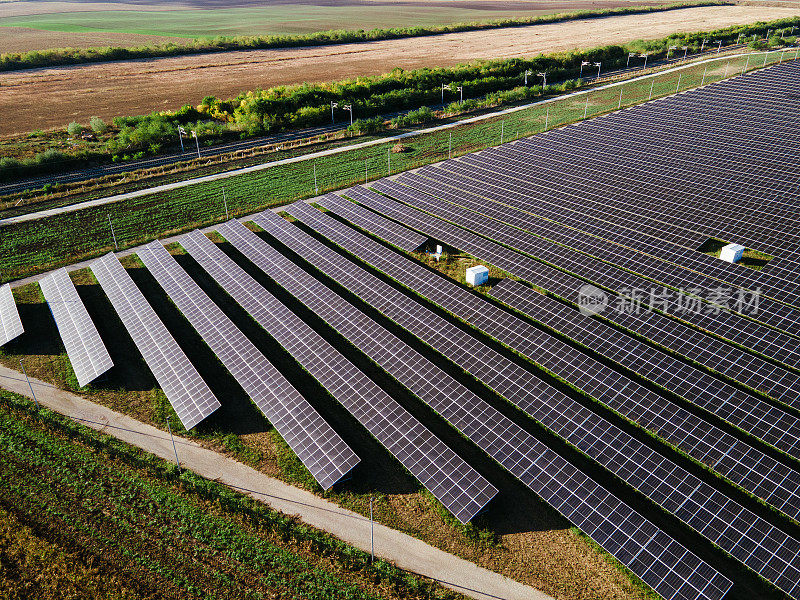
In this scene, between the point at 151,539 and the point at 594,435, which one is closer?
the point at 151,539

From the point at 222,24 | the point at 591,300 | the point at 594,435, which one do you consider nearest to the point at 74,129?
the point at 591,300

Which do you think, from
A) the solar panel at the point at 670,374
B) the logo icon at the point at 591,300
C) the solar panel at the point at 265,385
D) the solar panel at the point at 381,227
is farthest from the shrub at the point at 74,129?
the logo icon at the point at 591,300

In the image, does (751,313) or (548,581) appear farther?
(751,313)

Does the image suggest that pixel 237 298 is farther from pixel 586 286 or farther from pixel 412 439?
pixel 586 286

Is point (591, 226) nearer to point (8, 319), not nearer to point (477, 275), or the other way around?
point (477, 275)

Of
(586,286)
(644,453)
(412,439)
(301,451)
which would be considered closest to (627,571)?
(644,453)

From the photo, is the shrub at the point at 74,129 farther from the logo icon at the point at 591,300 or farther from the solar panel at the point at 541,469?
the logo icon at the point at 591,300

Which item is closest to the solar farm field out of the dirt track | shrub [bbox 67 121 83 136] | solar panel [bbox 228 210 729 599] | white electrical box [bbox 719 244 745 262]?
solar panel [bbox 228 210 729 599]
